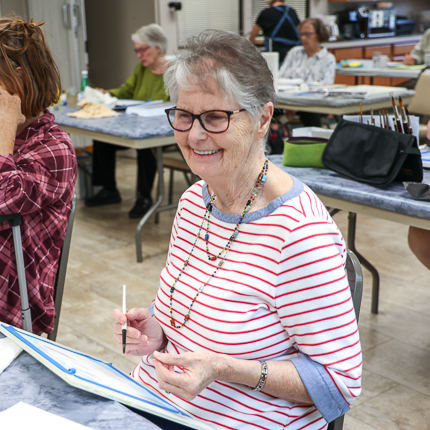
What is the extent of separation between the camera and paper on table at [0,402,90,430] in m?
0.75

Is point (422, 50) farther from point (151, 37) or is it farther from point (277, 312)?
point (277, 312)

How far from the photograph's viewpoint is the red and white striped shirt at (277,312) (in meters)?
0.93

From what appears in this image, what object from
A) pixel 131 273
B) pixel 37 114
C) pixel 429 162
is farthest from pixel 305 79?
pixel 37 114

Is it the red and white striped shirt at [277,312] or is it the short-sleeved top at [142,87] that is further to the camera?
the short-sleeved top at [142,87]

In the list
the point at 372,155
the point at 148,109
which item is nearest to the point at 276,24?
the point at 148,109

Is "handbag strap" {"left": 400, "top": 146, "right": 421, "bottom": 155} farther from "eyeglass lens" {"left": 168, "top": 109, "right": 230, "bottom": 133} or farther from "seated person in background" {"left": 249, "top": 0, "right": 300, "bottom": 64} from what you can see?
"seated person in background" {"left": 249, "top": 0, "right": 300, "bottom": 64}

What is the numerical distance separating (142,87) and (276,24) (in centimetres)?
220

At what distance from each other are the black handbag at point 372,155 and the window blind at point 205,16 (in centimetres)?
412

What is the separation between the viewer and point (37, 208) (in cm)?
150

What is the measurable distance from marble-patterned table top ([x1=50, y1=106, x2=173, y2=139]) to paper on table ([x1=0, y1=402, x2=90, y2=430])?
96.5 inches

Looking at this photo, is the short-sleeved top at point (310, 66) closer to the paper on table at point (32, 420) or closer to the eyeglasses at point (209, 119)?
the eyeglasses at point (209, 119)

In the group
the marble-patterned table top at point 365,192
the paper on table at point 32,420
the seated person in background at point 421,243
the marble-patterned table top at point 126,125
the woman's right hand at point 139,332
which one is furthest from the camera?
the marble-patterned table top at point 126,125

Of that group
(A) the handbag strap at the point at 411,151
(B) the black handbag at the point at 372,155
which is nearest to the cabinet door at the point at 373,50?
(B) the black handbag at the point at 372,155

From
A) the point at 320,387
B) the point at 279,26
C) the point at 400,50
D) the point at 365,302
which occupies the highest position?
the point at 279,26
